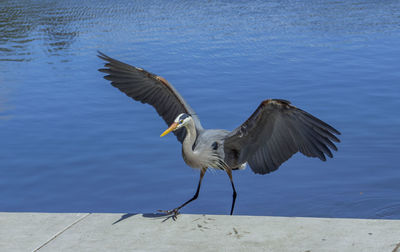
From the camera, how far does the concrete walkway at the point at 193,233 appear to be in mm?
4074

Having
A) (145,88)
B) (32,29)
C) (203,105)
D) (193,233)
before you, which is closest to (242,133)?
(193,233)

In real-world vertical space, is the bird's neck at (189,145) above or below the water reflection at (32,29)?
below

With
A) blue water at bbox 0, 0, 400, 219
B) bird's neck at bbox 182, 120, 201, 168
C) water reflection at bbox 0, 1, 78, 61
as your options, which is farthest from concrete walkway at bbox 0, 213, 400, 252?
water reflection at bbox 0, 1, 78, 61

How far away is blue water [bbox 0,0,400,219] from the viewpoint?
289 inches

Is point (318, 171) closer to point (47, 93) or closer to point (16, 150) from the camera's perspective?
point (16, 150)

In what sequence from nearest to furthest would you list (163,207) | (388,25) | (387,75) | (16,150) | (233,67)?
(163,207) < (16,150) < (387,75) < (233,67) < (388,25)

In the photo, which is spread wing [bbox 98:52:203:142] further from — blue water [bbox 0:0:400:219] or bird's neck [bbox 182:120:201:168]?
blue water [bbox 0:0:400:219]

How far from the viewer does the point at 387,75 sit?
38.1ft

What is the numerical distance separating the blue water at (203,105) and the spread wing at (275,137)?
1.42m

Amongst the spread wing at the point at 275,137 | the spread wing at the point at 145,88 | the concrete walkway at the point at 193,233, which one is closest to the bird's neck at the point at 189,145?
the spread wing at the point at 275,137

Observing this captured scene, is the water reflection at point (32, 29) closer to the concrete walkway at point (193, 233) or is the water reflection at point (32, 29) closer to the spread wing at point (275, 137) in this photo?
the spread wing at point (275, 137)

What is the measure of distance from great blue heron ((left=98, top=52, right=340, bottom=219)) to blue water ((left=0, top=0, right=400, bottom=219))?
4.55 ft

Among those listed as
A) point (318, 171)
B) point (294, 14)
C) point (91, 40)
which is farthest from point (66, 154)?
point (294, 14)

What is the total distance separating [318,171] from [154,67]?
20.6ft
